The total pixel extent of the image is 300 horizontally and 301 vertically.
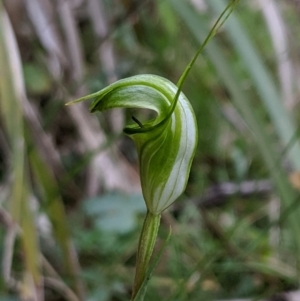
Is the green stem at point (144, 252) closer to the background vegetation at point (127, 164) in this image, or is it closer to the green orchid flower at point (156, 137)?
the green orchid flower at point (156, 137)

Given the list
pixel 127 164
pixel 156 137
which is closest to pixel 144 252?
pixel 156 137

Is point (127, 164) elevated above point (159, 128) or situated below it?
below

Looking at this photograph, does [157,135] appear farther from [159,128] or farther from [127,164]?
[127,164]

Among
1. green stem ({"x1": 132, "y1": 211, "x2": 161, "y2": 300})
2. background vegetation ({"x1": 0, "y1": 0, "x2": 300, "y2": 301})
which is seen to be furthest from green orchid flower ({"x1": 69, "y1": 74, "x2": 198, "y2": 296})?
background vegetation ({"x1": 0, "y1": 0, "x2": 300, "y2": 301})

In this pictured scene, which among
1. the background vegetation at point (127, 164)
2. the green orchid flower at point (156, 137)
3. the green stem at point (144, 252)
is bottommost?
the background vegetation at point (127, 164)

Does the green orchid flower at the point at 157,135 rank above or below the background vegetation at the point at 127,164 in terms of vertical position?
above

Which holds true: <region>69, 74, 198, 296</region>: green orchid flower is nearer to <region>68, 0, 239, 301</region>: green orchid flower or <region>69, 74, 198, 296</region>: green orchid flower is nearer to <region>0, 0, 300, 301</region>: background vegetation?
<region>68, 0, 239, 301</region>: green orchid flower

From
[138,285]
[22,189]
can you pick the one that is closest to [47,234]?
[22,189]

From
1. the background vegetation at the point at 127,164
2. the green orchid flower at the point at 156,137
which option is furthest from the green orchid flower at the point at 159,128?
the background vegetation at the point at 127,164

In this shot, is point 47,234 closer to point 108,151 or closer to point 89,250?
point 89,250
